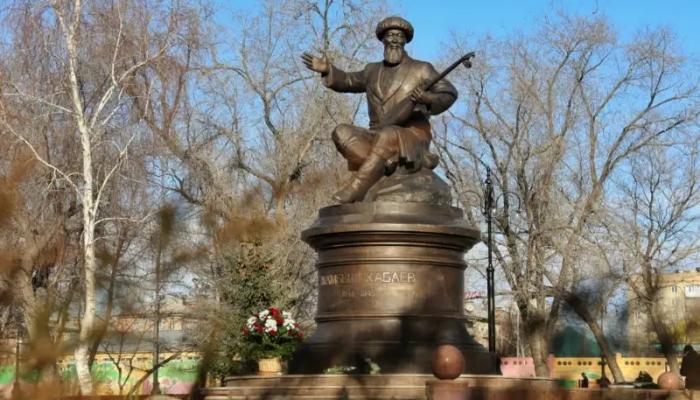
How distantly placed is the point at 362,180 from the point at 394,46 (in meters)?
1.92

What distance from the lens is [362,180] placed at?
13.6m

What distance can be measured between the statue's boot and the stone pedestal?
0.24m

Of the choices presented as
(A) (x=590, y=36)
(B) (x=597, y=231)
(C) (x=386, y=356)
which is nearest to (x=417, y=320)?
(C) (x=386, y=356)

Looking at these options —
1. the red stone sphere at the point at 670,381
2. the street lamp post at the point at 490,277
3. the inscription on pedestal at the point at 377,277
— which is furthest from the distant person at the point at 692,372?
the street lamp post at the point at 490,277

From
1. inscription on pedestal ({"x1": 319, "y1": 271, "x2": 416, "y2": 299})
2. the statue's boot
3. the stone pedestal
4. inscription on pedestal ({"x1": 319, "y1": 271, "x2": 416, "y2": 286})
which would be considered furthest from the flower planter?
the statue's boot

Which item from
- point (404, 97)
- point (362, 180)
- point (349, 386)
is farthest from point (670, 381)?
point (404, 97)

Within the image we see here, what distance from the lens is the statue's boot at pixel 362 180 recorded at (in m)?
13.5

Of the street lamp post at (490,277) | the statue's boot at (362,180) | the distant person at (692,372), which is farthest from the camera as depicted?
the street lamp post at (490,277)

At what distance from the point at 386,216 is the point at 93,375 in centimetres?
966

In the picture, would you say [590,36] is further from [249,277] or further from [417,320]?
[417,320]

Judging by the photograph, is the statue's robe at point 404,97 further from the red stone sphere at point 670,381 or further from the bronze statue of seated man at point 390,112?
the red stone sphere at point 670,381

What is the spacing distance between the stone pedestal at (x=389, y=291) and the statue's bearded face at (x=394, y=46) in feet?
6.88

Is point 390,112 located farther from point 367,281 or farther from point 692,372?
point 692,372

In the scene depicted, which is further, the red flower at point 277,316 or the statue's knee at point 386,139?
the red flower at point 277,316
